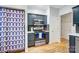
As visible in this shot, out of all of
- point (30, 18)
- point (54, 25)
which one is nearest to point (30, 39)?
point (30, 18)

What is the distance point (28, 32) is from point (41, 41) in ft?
1.02

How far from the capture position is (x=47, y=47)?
1571 mm

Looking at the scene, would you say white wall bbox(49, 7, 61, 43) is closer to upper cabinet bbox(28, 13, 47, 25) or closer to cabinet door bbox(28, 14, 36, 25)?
upper cabinet bbox(28, 13, 47, 25)

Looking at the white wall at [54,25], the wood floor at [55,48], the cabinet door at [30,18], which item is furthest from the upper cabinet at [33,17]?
the wood floor at [55,48]

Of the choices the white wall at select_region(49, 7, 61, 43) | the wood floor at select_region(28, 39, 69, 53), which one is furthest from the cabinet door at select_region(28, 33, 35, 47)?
the white wall at select_region(49, 7, 61, 43)

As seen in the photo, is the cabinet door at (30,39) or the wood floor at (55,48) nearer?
the wood floor at (55,48)

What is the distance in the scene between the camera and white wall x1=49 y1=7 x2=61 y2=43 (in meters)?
1.58

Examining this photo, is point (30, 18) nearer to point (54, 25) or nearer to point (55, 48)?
point (54, 25)

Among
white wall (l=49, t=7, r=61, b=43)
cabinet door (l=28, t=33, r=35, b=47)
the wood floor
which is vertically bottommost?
the wood floor

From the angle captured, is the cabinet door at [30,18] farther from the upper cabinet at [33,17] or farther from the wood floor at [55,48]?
the wood floor at [55,48]

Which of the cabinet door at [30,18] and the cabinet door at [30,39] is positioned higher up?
the cabinet door at [30,18]

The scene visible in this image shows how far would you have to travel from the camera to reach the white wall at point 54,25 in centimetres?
158
